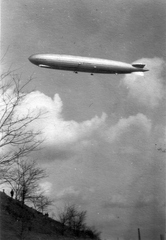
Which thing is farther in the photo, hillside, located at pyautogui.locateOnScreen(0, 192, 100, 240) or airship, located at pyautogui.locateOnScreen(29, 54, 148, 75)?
hillside, located at pyautogui.locateOnScreen(0, 192, 100, 240)

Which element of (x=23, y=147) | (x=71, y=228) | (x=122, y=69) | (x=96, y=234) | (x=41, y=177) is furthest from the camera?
(x=96, y=234)

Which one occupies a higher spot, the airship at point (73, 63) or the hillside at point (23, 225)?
the airship at point (73, 63)

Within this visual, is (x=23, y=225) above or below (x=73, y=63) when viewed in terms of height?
below

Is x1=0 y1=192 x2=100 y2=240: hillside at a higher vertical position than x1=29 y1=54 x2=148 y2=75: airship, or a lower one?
lower

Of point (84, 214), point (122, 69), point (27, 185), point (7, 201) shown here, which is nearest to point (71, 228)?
point (84, 214)

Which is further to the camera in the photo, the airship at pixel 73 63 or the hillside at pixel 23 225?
the hillside at pixel 23 225

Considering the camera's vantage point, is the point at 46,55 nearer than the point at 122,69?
Yes

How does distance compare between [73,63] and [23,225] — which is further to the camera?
[23,225]

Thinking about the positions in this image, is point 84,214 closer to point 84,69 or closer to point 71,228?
point 71,228
